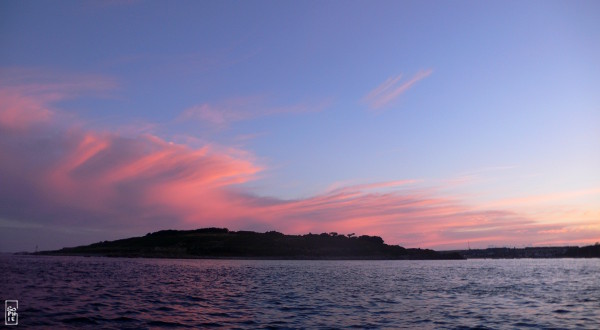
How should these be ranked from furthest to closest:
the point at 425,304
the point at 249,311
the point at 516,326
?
1. the point at 425,304
2. the point at 249,311
3. the point at 516,326

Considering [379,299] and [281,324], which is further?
[379,299]

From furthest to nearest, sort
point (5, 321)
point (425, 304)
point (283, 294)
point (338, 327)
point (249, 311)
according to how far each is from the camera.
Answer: point (283, 294) < point (425, 304) < point (249, 311) < point (338, 327) < point (5, 321)

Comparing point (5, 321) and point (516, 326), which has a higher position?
point (5, 321)

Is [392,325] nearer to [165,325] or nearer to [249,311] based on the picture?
[249,311]

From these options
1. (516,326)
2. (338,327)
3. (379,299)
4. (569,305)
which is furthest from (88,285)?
(569,305)

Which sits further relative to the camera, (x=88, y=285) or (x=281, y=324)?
(x=88, y=285)

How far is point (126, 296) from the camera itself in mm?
44656

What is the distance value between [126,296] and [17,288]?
12657mm

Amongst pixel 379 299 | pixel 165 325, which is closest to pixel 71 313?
pixel 165 325

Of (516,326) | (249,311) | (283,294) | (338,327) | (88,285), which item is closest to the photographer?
(338,327)

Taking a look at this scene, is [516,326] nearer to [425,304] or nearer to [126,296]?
[425,304]

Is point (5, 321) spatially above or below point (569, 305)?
above

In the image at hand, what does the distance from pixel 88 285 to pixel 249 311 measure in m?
28.1

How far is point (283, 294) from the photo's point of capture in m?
50.8
